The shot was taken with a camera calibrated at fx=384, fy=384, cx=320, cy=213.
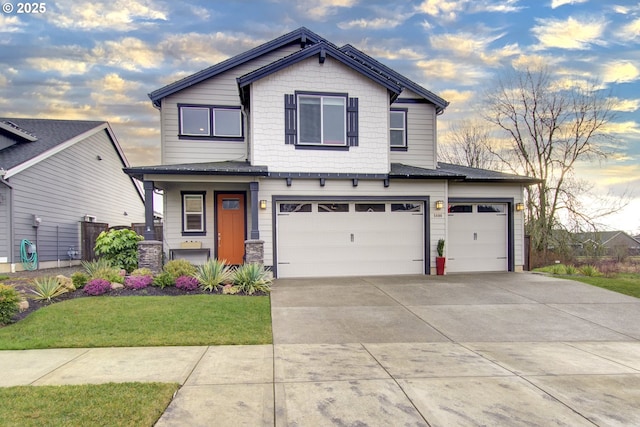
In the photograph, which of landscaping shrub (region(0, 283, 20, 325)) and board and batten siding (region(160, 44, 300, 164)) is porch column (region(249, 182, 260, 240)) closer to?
board and batten siding (region(160, 44, 300, 164))

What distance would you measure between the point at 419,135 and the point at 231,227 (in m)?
7.73

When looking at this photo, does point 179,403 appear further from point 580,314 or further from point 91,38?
point 91,38

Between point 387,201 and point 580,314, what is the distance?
20.0 ft

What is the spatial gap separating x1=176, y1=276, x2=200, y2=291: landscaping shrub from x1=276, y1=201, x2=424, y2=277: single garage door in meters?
3.15

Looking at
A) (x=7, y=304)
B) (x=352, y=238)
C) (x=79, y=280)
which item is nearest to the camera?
(x=7, y=304)

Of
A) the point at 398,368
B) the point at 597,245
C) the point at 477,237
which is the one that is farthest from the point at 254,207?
the point at 597,245

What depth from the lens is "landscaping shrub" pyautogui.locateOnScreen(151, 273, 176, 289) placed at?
30.8 feet

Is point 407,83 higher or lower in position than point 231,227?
higher

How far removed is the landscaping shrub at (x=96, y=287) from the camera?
8688 millimetres

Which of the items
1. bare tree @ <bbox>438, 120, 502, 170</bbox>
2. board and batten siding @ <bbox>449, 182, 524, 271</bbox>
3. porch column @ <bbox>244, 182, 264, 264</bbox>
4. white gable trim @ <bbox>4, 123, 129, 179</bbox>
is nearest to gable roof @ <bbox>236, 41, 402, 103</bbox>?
porch column @ <bbox>244, 182, 264, 264</bbox>

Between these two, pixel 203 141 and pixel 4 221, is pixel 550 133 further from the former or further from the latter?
pixel 4 221

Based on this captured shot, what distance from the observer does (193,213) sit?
43.1 ft

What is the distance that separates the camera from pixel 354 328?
6.84 metres

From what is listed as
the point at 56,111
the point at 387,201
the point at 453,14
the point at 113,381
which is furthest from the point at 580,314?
the point at 56,111
